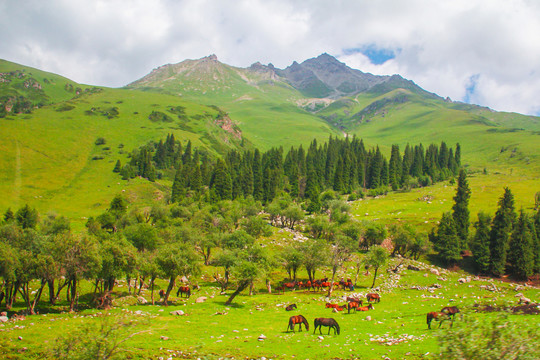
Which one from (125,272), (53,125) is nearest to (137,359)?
(125,272)

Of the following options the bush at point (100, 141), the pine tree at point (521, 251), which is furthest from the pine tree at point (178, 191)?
the pine tree at point (521, 251)

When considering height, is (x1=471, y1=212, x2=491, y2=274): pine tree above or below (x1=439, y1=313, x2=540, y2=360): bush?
below

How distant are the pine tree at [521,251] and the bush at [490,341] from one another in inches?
2730

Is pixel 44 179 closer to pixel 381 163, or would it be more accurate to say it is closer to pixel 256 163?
pixel 256 163

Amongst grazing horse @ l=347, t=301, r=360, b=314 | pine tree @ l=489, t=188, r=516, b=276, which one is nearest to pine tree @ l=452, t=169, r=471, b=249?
pine tree @ l=489, t=188, r=516, b=276

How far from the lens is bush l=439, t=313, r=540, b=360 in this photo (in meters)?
9.03

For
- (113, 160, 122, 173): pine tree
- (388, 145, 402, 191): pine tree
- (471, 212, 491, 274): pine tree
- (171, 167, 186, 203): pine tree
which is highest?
(388, 145, 402, 191): pine tree

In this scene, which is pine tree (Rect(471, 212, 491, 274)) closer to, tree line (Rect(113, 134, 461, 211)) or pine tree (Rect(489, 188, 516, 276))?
pine tree (Rect(489, 188, 516, 276))

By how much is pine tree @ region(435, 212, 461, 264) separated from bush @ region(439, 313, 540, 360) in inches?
2756

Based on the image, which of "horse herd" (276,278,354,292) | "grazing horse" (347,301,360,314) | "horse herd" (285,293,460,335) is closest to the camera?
"horse herd" (285,293,460,335)

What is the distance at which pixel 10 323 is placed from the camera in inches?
893

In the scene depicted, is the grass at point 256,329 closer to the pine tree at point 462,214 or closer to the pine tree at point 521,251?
the pine tree at point 521,251

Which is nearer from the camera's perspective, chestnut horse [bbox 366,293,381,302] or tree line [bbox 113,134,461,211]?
chestnut horse [bbox 366,293,381,302]

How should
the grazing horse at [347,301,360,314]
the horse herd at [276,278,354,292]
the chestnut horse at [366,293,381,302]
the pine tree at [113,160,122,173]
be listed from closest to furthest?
the grazing horse at [347,301,360,314] < the chestnut horse at [366,293,381,302] < the horse herd at [276,278,354,292] < the pine tree at [113,160,122,173]
